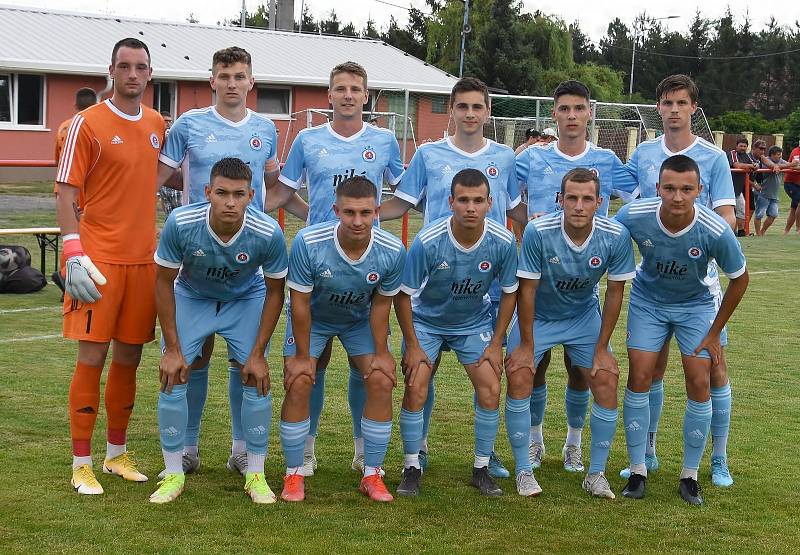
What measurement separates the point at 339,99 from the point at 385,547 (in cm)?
261

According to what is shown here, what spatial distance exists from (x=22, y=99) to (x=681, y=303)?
26.8m

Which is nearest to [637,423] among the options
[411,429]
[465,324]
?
[465,324]

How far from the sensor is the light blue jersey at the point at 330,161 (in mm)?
6125

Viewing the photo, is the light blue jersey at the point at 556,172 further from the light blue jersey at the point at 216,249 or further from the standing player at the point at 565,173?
the light blue jersey at the point at 216,249

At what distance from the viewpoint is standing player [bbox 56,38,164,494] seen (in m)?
5.43

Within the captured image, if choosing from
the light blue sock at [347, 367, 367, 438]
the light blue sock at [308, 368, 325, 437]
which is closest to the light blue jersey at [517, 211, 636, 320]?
the light blue sock at [347, 367, 367, 438]

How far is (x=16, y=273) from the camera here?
11969 millimetres

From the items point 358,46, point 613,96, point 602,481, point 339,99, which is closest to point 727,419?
point 602,481

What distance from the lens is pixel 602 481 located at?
5707 millimetres

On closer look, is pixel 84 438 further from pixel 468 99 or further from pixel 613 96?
pixel 613 96

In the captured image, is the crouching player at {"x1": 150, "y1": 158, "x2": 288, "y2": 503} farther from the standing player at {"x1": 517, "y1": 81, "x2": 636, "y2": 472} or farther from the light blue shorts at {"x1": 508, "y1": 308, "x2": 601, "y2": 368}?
the standing player at {"x1": 517, "y1": 81, "x2": 636, "y2": 472}

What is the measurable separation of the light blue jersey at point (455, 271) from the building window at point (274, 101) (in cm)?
2825

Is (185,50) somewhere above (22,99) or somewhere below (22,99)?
above

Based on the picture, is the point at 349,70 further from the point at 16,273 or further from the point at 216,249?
the point at 16,273
